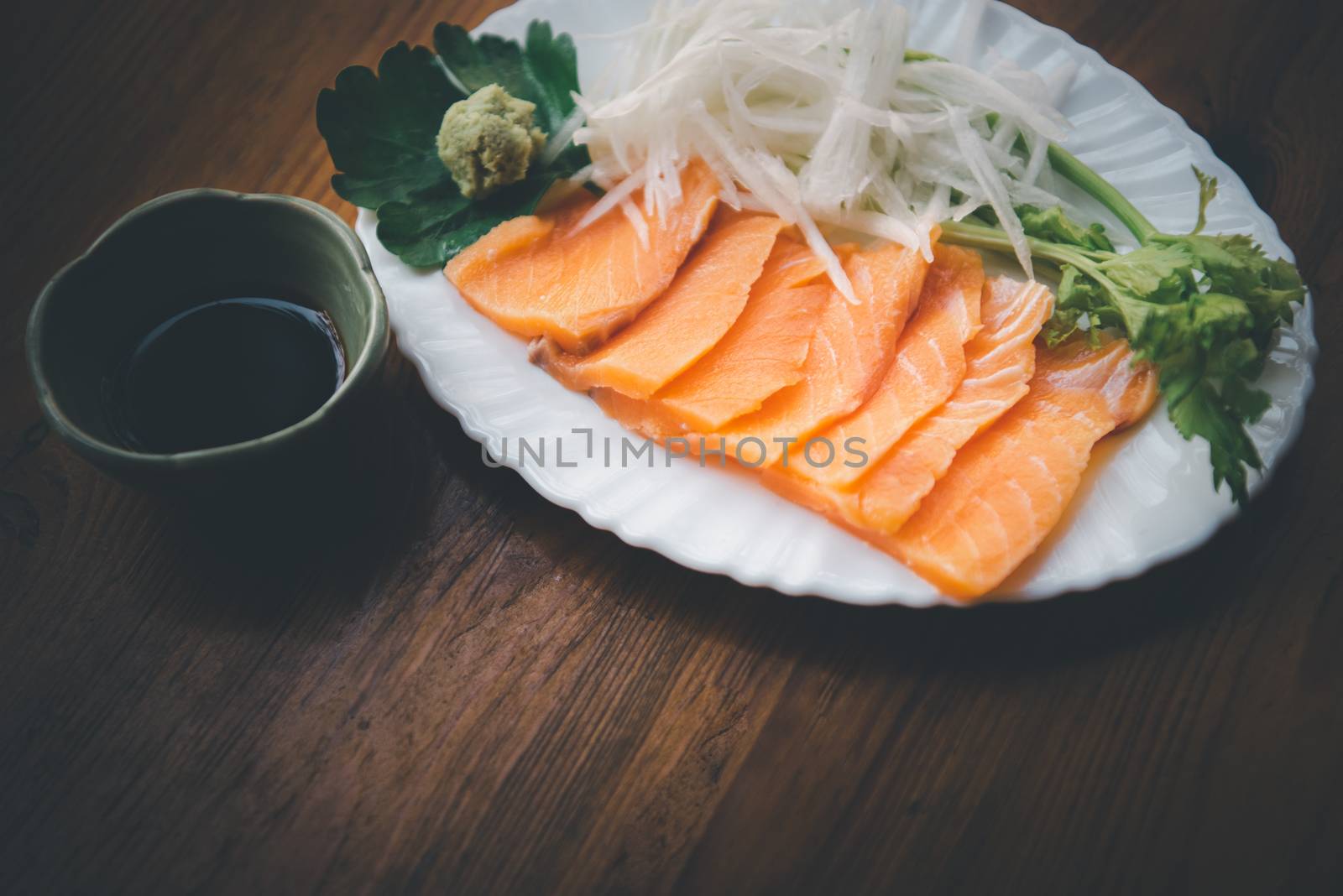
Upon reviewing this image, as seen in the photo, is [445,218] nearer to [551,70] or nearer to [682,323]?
[551,70]

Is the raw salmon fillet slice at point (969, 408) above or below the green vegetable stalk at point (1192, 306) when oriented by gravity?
below

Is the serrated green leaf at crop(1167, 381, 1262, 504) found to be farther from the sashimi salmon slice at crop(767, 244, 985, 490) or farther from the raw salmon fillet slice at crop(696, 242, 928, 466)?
the raw salmon fillet slice at crop(696, 242, 928, 466)

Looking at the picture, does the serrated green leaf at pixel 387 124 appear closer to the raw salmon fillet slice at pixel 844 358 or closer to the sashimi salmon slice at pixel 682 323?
the sashimi salmon slice at pixel 682 323

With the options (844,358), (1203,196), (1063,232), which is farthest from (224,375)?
(1203,196)

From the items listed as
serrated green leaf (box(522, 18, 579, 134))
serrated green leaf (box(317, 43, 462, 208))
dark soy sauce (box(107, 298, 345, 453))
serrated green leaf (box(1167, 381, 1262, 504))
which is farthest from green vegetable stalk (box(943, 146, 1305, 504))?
dark soy sauce (box(107, 298, 345, 453))

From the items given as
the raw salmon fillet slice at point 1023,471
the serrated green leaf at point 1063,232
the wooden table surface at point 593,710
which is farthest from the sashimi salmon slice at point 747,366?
the serrated green leaf at point 1063,232
